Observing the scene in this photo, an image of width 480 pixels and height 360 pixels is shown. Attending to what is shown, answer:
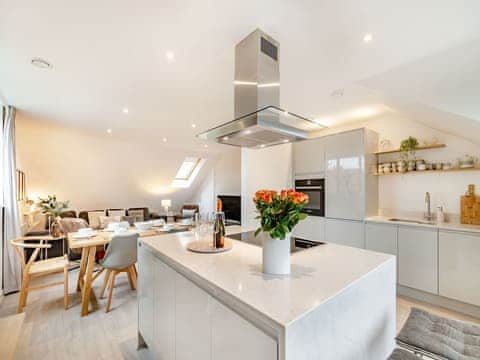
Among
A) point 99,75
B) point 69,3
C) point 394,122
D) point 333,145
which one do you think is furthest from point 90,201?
point 394,122

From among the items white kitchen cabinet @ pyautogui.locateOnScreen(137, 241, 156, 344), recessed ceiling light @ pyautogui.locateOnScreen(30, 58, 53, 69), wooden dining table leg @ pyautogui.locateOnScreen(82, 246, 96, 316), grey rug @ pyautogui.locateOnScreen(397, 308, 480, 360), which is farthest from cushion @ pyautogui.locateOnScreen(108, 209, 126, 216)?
grey rug @ pyautogui.locateOnScreen(397, 308, 480, 360)

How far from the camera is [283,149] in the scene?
417 centimetres

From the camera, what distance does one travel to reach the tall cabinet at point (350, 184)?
10.7 ft

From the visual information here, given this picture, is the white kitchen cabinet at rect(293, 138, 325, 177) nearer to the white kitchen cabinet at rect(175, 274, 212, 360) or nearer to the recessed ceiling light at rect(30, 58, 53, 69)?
the white kitchen cabinet at rect(175, 274, 212, 360)

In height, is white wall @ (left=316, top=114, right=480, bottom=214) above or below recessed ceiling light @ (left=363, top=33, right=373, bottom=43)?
below

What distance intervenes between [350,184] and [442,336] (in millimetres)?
2405

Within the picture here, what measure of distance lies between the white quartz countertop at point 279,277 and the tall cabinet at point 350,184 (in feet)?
5.90

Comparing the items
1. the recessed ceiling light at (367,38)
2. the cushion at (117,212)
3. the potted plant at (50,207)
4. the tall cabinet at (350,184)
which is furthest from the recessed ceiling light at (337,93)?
the cushion at (117,212)

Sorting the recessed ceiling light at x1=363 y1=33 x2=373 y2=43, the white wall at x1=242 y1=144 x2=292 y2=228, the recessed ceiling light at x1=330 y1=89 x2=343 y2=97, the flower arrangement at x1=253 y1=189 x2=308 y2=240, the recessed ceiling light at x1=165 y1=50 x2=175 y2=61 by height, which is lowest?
the flower arrangement at x1=253 y1=189 x2=308 y2=240

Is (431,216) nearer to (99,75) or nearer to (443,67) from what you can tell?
(443,67)

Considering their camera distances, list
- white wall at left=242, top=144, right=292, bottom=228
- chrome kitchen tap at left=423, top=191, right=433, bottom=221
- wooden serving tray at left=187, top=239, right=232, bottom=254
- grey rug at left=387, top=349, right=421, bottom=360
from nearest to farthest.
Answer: grey rug at left=387, top=349, right=421, bottom=360, wooden serving tray at left=187, top=239, right=232, bottom=254, chrome kitchen tap at left=423, top=191, right=433, bottom=221, white wall at left=242, top=144, right=292, bottom=228

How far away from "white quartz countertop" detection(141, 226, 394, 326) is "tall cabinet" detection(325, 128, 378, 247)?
5.90ft

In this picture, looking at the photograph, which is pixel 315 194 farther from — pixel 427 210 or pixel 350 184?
pixel 427 210

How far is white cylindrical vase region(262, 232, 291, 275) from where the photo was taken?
1167 millimetres
